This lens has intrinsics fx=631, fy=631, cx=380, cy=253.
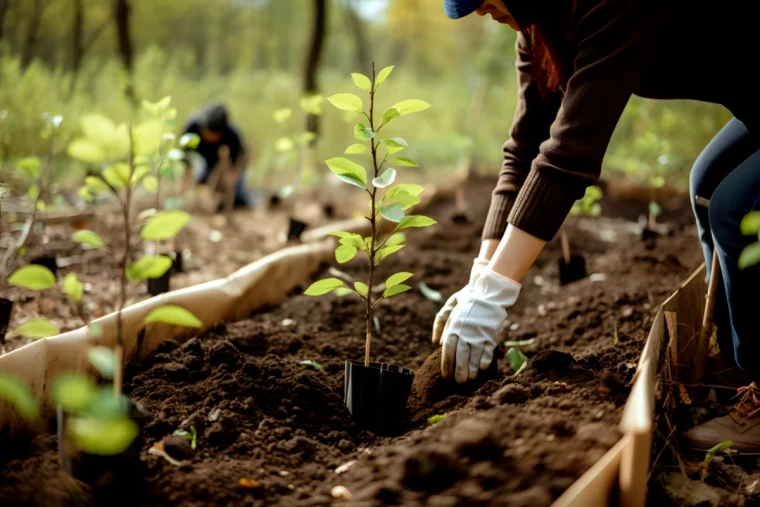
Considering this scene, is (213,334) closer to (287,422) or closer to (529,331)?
(287,422)

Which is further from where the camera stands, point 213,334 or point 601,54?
point 213,334

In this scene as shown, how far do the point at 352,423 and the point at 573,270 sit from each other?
1693 mm

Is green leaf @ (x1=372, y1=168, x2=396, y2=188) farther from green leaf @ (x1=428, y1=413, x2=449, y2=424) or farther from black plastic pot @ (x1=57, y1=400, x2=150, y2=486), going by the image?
black plastic pot @ (x1=57, y1=400, x2=150, y2=486)

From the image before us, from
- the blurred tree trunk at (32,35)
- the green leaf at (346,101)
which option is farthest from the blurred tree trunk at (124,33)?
the green leaf at (346,101)

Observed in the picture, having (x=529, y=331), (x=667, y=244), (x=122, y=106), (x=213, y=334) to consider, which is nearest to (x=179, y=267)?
(x=213, y=334)

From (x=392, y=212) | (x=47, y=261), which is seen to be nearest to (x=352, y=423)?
(x=392, y=212)

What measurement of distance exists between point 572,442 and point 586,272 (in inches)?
73.8

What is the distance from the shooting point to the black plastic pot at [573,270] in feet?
9.45

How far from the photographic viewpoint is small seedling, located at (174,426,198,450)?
1329mm

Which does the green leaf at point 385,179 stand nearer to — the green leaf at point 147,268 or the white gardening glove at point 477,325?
the white gardening glove at point 477,325

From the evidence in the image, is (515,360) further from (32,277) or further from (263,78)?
(263,78)

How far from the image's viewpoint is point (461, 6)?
60.3 inches

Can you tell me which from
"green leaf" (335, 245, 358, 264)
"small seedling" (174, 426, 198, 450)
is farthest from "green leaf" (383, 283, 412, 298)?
"small seedling" (174, 426, 198, 450)

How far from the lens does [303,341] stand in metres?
2.09
